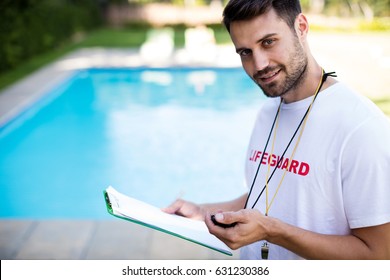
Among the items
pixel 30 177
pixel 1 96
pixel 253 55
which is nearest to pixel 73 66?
pixel 1 96

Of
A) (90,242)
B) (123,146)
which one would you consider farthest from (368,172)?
(123,146)

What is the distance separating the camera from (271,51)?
4.45 feet

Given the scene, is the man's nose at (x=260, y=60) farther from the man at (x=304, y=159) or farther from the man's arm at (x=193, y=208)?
the man's arm at (x=193, y=208)

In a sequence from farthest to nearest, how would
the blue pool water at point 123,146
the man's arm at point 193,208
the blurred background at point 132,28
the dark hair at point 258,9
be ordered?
the blurred background at point 132,28 < the blue pool water at point 123,146 < the man's arm at point 193,208 < the dark hair at point 258,9

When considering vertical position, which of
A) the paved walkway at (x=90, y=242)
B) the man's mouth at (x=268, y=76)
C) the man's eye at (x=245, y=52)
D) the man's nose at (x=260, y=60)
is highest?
the man's eye at (x=245, y=52)

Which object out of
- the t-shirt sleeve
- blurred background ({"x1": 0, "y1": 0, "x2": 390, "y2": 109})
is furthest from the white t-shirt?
blurred background ({"x1": 0, "y1": 0, "x2": 390, "y2": 109})

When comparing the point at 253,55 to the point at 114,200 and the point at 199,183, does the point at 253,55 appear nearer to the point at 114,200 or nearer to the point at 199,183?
the point at 114,200

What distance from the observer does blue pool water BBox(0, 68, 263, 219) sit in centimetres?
562

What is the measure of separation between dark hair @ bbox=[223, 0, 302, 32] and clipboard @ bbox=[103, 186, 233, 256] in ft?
1.87

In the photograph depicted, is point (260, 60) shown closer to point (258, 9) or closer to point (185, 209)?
point (258, 9)

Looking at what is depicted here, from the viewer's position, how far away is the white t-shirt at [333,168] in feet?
3.91

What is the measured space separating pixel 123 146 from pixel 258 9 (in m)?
6.10

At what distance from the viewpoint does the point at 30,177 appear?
607 centimetres

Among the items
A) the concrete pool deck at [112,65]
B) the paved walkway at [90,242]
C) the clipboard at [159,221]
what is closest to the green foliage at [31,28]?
the concrete pool deck at [112,65]
